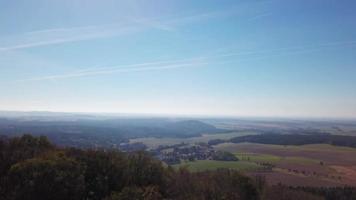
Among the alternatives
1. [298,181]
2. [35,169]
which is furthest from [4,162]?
[298,181]

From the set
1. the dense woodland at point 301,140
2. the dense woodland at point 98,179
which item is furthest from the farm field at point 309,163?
the dense woodland at point 98,179

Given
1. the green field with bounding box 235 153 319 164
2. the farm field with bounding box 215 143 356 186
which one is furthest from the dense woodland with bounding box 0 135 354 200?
the green field with bounding box 235 153 319 164

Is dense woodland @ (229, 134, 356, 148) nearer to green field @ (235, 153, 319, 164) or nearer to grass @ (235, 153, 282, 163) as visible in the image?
grass @ (235, 153, 282, 163)

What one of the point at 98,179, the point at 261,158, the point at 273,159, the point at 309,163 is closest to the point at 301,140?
the point at 261,158

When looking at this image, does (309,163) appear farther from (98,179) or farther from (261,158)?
(98,179)

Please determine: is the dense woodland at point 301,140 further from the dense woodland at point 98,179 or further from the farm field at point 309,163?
the dense woodland at point 98,179
